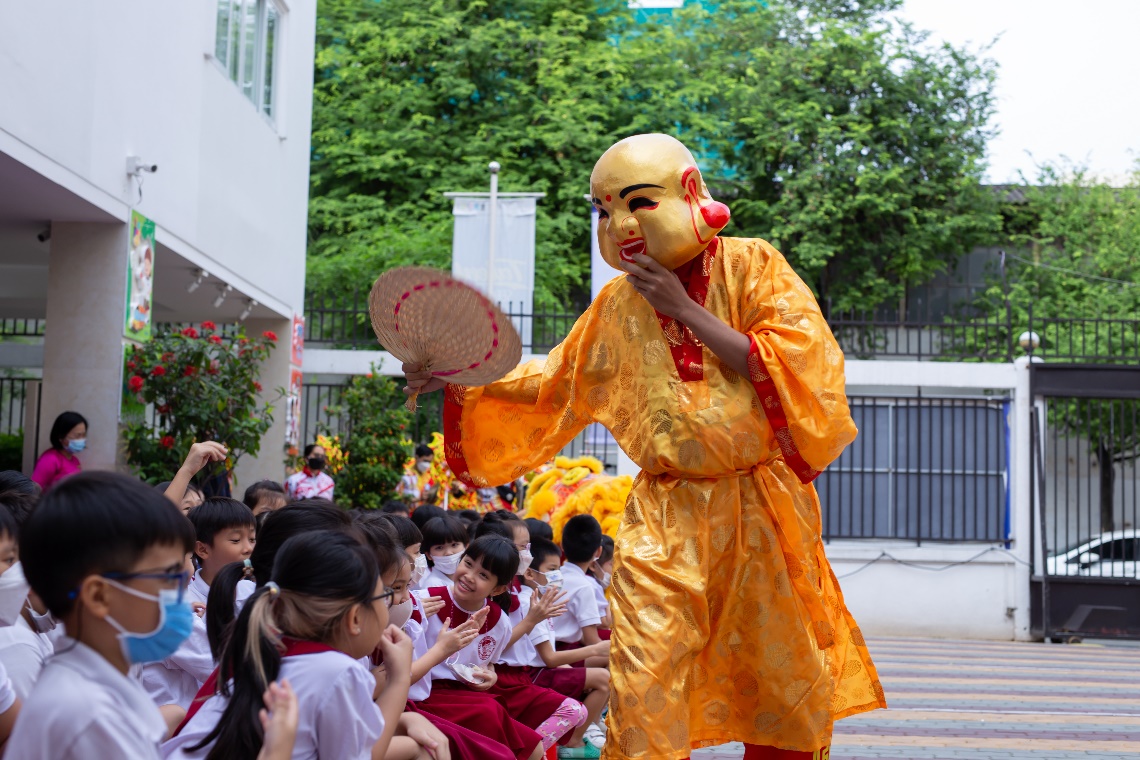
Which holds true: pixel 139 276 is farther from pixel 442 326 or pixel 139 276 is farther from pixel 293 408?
pixel 442 326

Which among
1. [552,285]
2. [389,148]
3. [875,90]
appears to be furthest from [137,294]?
[875,90]

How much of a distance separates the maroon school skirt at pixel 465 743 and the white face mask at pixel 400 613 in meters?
0.34

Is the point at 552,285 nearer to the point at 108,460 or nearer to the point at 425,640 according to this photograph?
the point at 108,460

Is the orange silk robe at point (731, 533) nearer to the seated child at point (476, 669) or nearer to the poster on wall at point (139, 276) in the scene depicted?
the seated child at point (476, 669)

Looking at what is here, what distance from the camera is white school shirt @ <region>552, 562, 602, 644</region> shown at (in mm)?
5652

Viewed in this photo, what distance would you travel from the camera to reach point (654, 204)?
3590mm

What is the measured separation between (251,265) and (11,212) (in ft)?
10.7

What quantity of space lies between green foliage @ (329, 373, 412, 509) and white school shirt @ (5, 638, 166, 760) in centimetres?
847

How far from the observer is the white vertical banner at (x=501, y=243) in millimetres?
14836

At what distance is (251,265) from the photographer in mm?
11102

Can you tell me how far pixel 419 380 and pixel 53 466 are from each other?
4.02 metres

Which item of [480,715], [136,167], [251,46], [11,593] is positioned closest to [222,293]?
[251,46]

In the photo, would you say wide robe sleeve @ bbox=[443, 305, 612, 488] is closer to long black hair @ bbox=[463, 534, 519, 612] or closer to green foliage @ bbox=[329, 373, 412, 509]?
long black hair @ bbox=[463, 534, 519, 612]

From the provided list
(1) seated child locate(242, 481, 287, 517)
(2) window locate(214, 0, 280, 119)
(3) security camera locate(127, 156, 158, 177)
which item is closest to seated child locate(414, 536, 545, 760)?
(1) seated child locate(242, 481, 287, 517)
